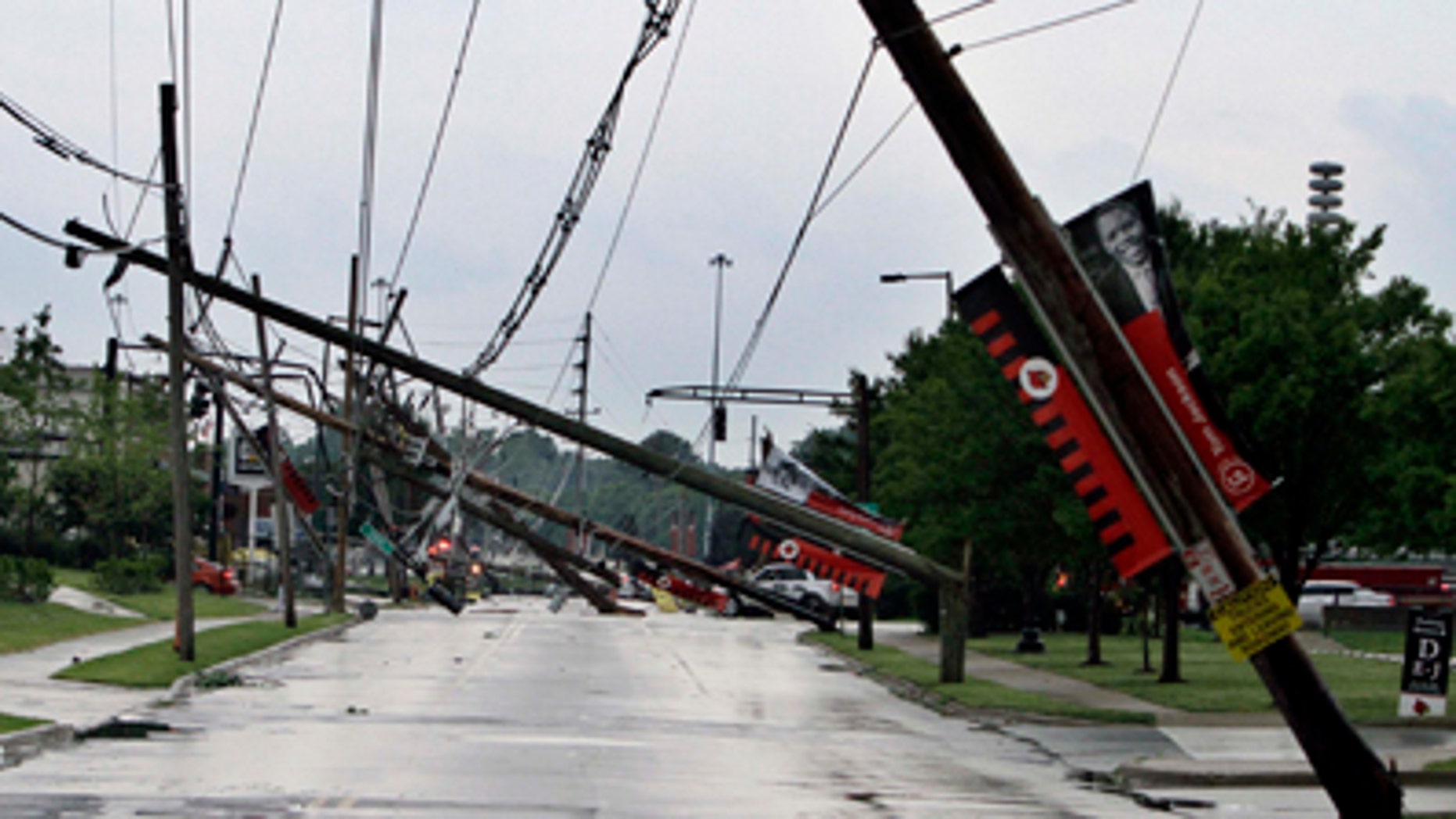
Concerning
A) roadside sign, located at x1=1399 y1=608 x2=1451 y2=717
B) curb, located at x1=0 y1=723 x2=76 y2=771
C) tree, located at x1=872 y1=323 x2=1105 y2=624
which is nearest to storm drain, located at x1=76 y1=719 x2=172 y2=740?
curb, located at x1=0 y1=723 x2=76 y2=771

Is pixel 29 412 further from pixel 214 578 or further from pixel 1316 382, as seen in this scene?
pixel 1316 382

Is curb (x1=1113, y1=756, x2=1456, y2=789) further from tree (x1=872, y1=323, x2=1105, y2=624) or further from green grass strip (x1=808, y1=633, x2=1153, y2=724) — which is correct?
tree (x1=872, y1=323, x2=1105, y2=624)

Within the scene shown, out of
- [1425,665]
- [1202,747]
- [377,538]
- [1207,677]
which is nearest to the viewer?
[1425,665]

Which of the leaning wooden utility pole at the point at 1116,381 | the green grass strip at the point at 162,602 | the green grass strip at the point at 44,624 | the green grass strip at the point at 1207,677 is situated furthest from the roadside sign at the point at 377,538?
the leaning wooden utility pole at the point at 1116,381

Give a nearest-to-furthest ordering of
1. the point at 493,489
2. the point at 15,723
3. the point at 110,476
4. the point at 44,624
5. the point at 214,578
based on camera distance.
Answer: the point at 15,723 < the point at 44,624 < the point at 493,489 < the point at 110,476 < the point at 214,578

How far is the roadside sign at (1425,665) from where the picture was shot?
18578 millimetres

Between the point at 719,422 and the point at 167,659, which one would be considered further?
the point at 719,422

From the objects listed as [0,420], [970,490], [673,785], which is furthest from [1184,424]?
[0,420]

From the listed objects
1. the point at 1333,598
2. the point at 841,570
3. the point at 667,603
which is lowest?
the point at 667,603

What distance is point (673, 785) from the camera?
16.2m

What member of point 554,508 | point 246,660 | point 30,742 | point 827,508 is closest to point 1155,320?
point 30,742

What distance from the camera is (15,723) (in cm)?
1861

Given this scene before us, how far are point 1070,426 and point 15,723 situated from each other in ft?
36.1

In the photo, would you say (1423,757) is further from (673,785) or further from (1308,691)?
(673,785)
